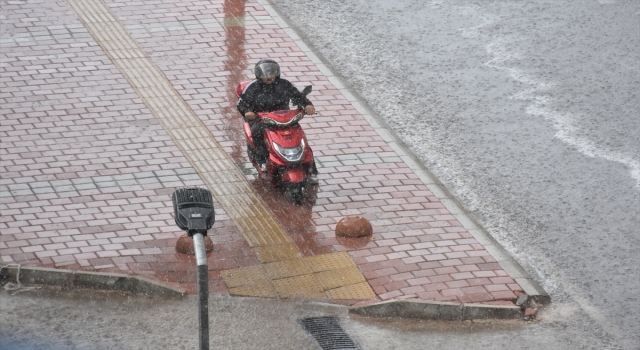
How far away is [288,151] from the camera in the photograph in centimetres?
1143

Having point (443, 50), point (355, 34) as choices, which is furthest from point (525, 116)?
point (355, 34)

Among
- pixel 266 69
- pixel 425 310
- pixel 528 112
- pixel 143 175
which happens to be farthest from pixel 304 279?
pixel 528 112

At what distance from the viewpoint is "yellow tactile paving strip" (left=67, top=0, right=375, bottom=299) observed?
10.1m

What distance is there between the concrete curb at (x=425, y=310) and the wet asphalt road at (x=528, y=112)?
1006 mm

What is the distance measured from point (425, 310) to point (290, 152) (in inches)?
105

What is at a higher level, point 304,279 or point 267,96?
point 267,96

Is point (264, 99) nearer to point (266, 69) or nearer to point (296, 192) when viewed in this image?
point (266, 69)

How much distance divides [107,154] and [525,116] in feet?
18.0

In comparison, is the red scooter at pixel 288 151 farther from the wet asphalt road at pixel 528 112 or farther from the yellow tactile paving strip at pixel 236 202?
the wet asphalt road at pixel 528 112

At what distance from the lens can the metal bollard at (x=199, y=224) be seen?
661cm

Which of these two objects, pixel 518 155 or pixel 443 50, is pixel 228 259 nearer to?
pixel 518 155

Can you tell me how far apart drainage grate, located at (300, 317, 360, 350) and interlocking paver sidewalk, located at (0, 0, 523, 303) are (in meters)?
0.77

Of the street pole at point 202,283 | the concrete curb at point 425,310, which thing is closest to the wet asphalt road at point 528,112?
the concrete curb at point 425,310

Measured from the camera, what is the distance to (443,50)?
15422 millimetres
